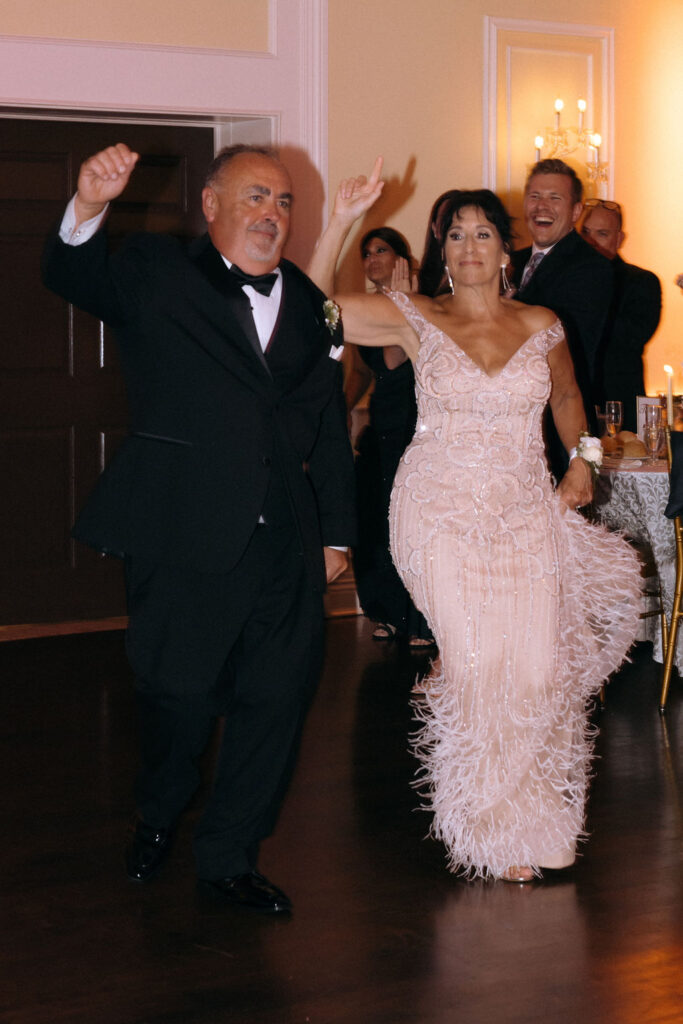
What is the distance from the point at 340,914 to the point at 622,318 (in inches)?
169

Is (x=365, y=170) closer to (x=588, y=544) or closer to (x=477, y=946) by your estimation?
(x=588, y=544)

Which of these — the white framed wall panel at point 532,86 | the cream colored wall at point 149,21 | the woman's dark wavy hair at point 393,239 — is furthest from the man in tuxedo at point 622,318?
the cream colored wall at point 149,21

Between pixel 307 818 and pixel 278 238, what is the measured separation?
1.73 m

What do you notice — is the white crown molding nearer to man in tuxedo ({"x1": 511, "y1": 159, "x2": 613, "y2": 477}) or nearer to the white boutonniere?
man in tuxedo ({"x1": 511, "y1": 159, "x2": 613, "y2": 477})

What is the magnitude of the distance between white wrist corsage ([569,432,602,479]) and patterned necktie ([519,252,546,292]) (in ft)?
4.99

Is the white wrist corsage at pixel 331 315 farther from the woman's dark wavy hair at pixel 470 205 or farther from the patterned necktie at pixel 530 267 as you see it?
the patterned necktie at pixel 530 267

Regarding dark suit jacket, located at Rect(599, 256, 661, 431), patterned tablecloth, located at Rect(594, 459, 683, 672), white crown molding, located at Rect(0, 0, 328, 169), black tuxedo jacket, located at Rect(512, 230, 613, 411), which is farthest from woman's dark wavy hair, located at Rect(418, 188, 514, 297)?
dark suit jacket, located at Rect(599, 256, 661, 431)

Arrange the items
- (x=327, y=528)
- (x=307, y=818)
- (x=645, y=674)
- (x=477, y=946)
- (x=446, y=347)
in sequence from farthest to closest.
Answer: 1. (x=645, y=674)
2. (x=307, y=818)
3. (x=446, y=347)
4. (x=327, y=528)
5. (x=477, y=946)

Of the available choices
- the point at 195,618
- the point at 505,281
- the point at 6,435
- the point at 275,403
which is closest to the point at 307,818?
the point at 195,618

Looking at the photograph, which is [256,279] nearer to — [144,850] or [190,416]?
[190,416]

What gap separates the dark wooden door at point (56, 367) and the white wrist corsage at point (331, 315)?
10.7 feet

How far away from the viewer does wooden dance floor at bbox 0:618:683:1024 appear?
2834 millimetres

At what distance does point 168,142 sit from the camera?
661 centimetres

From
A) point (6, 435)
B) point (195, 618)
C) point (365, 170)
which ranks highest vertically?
point (365, 170)
